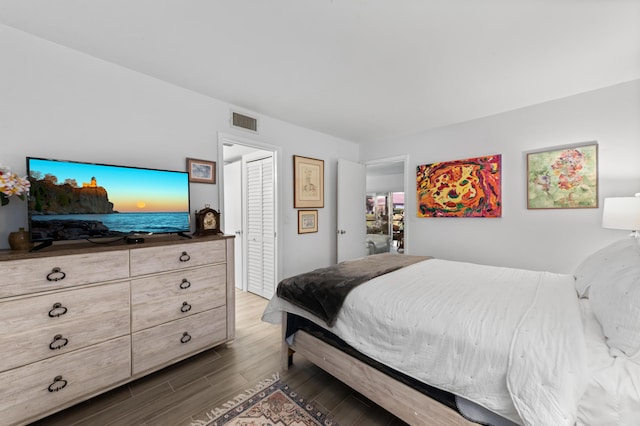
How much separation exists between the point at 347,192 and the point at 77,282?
331 centimetres

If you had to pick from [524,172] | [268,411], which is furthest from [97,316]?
[524,172]

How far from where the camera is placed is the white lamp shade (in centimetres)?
197

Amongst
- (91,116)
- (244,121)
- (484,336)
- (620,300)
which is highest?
(244,121)

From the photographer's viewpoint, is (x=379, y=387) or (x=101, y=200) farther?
(x=101, y=200)

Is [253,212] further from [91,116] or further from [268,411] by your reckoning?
[268,411]

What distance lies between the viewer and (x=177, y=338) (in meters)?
2.07

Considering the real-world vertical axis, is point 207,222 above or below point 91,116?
below

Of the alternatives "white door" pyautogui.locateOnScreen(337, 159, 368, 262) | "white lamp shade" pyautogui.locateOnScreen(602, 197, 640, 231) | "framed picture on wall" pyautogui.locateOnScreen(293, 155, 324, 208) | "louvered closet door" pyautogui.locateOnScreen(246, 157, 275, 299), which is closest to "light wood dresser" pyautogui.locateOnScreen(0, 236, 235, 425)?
"louvered closet door" pyautogui.locateOnScreen(246, 157, 275, 299)

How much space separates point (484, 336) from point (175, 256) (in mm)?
2135

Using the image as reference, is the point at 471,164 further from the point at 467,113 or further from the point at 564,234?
the point at 564,234

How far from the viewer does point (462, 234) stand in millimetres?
3434

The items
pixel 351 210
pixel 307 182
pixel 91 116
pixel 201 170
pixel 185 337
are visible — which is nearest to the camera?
pixel 91 116

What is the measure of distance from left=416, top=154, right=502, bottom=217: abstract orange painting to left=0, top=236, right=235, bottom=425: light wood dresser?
9.40 ft

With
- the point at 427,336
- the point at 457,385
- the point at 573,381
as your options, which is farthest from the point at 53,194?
the point at 573,381
